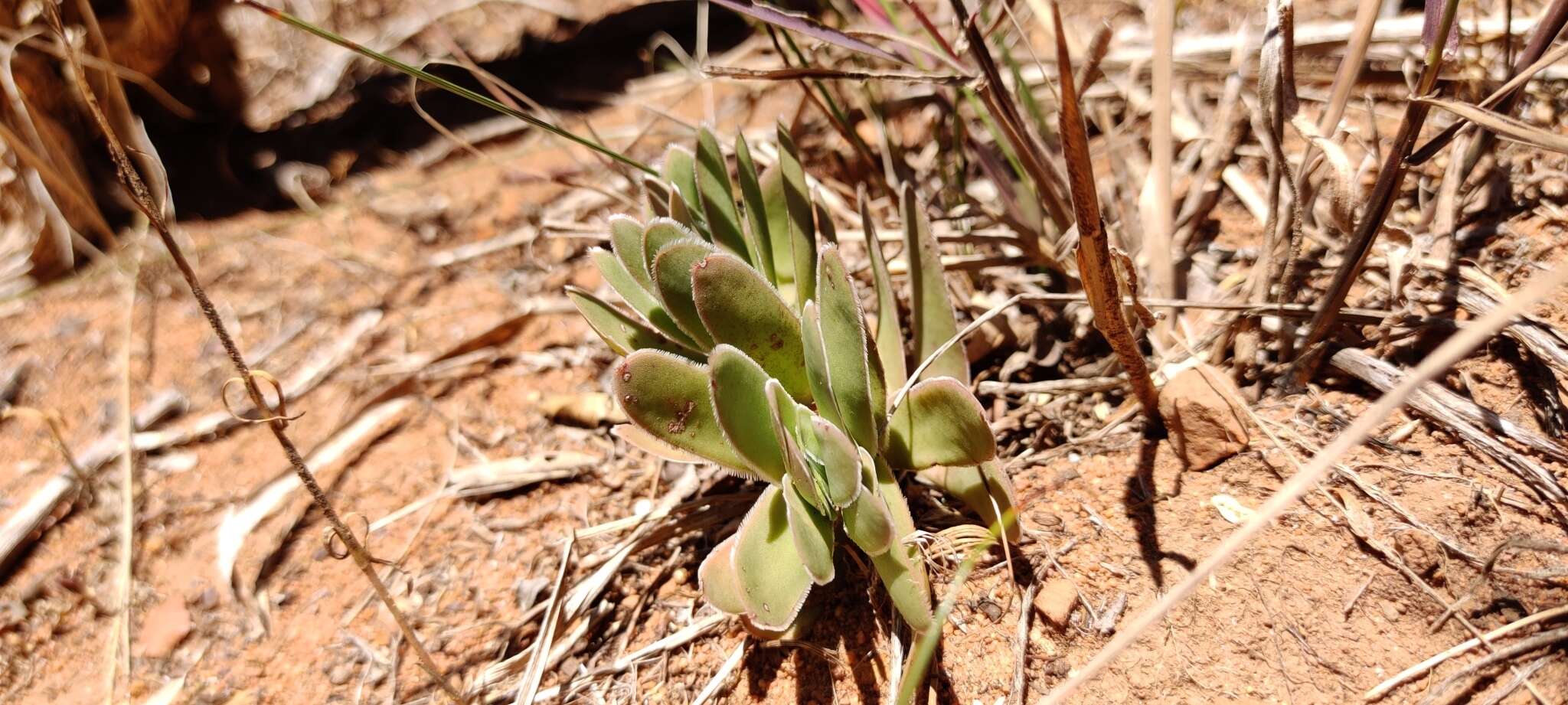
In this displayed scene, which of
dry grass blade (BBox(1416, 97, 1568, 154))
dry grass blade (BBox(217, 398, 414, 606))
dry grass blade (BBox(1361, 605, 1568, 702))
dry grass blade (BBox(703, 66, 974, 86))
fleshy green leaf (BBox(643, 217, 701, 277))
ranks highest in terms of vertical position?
dry grass blade (BBox(703, 66, 974, 86))

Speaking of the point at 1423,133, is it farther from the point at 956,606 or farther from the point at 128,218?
the point at 128,218

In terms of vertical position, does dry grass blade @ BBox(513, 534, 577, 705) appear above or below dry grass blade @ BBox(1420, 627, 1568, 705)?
below

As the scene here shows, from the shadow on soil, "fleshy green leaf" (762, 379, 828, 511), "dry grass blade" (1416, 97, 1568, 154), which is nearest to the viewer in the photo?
"dry grass blade" (1416, 97, 1568, 154)

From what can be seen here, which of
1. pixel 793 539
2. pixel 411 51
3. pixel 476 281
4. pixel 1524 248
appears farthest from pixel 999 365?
pixel 411 51

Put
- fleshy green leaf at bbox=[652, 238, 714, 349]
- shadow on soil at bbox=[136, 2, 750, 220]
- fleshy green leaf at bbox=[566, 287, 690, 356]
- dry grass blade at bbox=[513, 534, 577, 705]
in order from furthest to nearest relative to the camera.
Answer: shadow on soil at bbox=[136, 2, 750, 220] → fleshy green leaf at bbox=[566, 287, 690, 356] → dry grass blade at bbox=[513, 534, 577, 705] → fleshy green leaf at bbox=[652, 238, 714, 349]

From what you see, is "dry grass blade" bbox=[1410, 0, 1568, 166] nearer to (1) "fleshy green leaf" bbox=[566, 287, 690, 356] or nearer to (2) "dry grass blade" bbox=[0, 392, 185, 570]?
(1) "fleshy green leaf" bbox=[566, 287, 690, 356]

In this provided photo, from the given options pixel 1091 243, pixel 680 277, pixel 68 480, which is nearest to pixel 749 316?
pixel 680 277

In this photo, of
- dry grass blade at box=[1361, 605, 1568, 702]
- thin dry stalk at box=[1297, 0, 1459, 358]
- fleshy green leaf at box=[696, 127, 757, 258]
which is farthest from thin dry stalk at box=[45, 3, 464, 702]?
thin dry stalk at box=[1297, 0, 1459, 358]
